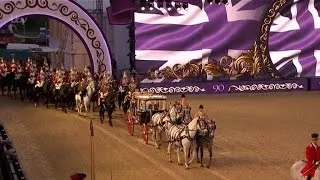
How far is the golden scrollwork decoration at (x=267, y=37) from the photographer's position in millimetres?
34250

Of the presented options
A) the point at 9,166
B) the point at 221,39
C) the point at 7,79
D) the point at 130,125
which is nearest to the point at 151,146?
the point at 130,125

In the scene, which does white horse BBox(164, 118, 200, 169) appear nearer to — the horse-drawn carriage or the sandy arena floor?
the sandy arena floor

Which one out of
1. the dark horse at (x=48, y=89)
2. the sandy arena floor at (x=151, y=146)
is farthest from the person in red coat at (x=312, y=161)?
the dark horse at (x=48, y=89)

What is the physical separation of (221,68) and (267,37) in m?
3.40

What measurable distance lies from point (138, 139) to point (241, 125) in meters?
4.81

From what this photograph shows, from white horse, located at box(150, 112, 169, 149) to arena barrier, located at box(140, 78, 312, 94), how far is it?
14.0 meters

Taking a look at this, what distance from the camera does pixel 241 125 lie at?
2225 cm

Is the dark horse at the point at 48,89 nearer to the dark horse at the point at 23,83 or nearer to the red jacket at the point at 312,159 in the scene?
the dark horse at the point at 23,83

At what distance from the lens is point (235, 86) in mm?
33875

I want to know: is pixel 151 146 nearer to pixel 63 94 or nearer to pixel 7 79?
pixel 63 94

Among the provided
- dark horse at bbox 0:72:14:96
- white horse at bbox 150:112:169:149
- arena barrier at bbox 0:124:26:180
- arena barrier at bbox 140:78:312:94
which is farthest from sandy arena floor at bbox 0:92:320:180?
arena barrier at bbox 140:78:312:94

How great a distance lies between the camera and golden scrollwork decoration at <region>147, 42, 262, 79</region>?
33.3 meters

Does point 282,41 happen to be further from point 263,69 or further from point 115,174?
point 115,174

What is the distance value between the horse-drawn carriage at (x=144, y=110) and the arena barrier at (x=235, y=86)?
479 inches
